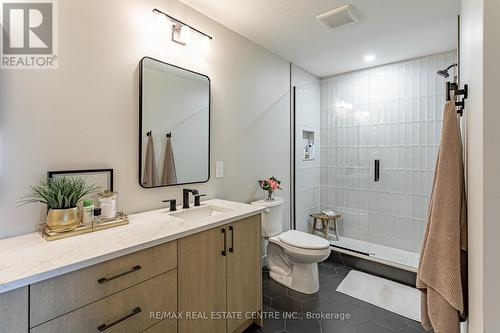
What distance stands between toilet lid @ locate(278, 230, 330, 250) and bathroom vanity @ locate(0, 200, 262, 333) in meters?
0.63

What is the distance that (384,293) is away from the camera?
2.29m

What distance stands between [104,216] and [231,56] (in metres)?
1.75

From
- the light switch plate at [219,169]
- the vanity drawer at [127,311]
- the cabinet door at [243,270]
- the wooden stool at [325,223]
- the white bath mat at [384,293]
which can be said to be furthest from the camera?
the wooden stool at [325,223]

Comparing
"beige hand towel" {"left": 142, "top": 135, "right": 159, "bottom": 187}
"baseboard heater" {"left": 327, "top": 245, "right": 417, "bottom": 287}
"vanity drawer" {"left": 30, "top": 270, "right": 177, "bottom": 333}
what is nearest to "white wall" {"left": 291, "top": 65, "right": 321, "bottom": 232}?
"baseboard heater" {"left": 327, "top": 245, "right": 417, "bottom": 287}

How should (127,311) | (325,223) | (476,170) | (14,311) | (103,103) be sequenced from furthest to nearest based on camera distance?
(325,223) < (103,103) < (127,311) < (14,311) < (476,170)

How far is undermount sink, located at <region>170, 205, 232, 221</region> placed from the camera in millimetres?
1742

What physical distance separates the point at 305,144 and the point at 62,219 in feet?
9.38

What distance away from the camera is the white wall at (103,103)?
1.20 metres

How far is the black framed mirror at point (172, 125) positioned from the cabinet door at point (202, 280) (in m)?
0.61

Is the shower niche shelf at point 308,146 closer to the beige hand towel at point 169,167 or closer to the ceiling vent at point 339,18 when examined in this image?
the ceiling vent at point 339,18

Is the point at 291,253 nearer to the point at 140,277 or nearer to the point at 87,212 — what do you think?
the point at 140,277

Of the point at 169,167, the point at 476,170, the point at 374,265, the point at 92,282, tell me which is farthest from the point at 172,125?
A: the point at 374,265

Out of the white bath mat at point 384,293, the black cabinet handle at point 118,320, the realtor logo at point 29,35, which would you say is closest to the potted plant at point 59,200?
the black cabinet handle at point 118,320

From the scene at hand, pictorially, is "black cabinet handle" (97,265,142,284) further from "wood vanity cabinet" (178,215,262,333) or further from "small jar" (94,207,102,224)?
"small jar" (94,207,102,224)
